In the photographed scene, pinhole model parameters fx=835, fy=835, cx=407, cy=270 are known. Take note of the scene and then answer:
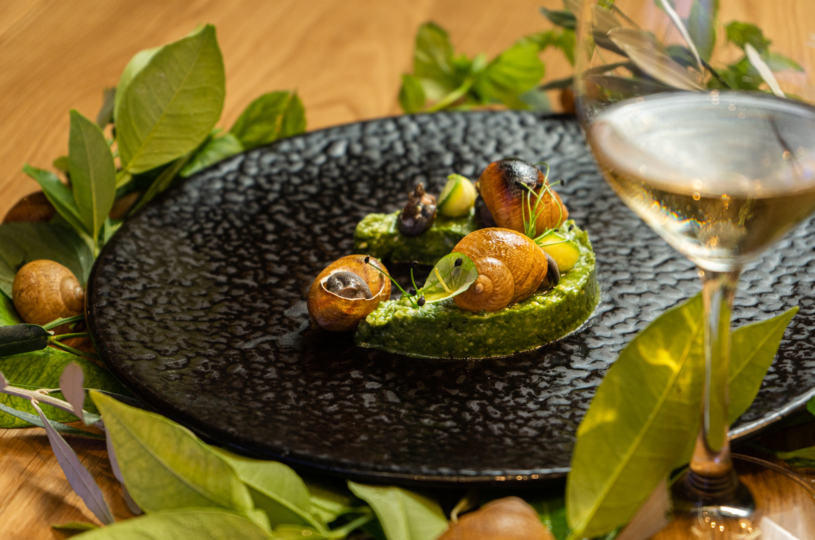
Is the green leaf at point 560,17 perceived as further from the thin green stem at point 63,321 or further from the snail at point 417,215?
the thin green stem at point 63,321

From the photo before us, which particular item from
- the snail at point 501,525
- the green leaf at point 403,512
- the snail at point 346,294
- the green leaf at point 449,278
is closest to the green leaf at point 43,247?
the snail at point 346,294

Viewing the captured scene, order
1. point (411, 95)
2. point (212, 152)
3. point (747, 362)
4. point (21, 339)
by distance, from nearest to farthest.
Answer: point (747, 362)
point (21, 339)
point (212, 152)
point (411, 95)

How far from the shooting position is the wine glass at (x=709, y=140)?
0.57 metres

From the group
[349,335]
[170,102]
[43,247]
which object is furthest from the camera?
[170,102]

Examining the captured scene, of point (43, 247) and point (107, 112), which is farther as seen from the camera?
point (107, 112)

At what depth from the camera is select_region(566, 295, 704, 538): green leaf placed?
606 mm

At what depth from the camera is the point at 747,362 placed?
0.70 m

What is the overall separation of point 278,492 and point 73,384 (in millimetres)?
196

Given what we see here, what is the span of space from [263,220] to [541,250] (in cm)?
45

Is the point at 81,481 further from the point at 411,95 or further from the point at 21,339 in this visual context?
the point at 411,95

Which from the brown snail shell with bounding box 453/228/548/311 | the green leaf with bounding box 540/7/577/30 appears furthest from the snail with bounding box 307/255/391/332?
the green leaf with bounding box 540/7/577/30

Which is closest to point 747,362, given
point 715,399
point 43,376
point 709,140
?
point 715,399

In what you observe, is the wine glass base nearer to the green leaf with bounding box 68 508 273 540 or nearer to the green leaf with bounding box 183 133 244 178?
the green leaf with bounding box 68 508 273 540

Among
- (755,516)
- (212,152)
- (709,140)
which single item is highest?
(709,140)
